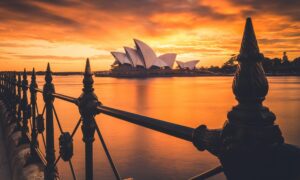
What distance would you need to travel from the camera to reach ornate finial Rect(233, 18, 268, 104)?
2.72 feet

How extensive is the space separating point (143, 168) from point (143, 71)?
106584mm

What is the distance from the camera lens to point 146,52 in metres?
92.7

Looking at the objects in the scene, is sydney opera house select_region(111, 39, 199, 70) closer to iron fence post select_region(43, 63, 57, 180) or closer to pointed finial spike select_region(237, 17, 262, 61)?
iron fence post select_region(43, 63, 57, 180)

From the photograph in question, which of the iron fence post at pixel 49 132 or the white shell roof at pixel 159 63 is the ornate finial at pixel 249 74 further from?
the white shell roof at pixel 159 63

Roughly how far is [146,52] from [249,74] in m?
92.8

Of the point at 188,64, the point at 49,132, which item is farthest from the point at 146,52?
the point at 49,132

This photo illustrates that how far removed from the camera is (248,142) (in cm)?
78

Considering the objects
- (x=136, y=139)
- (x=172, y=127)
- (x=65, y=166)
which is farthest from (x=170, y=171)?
(x=172, y=127)

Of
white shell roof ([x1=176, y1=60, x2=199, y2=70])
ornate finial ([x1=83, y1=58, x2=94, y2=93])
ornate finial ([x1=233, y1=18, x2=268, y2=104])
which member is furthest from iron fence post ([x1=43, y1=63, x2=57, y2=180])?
white shell roof ([x1=176, y1=60, x2=199, y2=70])

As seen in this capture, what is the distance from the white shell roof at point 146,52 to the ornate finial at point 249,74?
84.2 metres

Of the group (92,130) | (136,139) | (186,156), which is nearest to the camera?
(92,130)

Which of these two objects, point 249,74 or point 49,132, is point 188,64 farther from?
point 249,74

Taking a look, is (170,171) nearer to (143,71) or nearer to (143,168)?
(143,168)

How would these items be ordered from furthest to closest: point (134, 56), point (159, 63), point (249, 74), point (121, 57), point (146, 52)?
point (159, 63) < point (121, 57) < point (134, 56) < point (146, 52) < point (249, 74)
